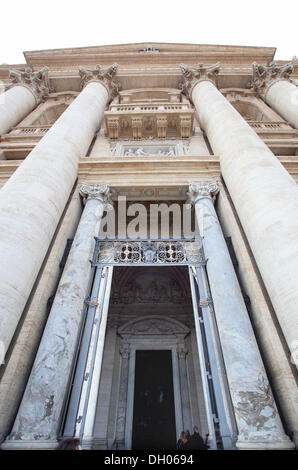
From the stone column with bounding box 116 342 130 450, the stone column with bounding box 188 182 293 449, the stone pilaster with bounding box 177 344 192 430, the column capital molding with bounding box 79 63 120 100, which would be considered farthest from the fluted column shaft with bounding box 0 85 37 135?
the stone pilaster with bounding box 177 344 192 430

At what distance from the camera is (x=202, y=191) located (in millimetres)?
7051

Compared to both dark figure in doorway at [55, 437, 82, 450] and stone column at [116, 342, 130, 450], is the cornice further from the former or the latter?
dark figure in doorway at [55, 437, 82, 450]

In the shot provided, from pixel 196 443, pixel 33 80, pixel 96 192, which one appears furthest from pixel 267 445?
pixel 33 80

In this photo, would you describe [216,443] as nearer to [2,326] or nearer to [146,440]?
[2,326]

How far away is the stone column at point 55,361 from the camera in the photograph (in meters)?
3.24

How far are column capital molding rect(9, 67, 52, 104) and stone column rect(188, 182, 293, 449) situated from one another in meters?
12.3

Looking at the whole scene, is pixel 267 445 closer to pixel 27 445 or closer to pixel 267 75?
pixel 27 445

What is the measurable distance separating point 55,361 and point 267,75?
49.6ft

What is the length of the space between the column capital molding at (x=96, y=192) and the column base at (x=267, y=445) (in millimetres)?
5684

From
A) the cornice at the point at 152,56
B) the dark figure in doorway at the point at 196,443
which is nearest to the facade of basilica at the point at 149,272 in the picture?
the dark figure in doorway at the point at 196,443

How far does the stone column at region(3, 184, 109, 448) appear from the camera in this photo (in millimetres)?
3236

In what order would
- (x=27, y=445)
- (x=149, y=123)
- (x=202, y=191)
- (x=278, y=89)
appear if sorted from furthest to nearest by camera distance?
1. (x=278, y=89)
2. (x=149, y=123)
3. (x=202, y=191)
4. (x=27, y=445)

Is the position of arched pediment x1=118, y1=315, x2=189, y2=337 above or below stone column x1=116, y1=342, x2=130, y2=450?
above

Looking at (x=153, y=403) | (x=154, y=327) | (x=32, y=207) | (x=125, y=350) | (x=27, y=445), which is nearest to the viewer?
(x=27, y=445)
